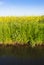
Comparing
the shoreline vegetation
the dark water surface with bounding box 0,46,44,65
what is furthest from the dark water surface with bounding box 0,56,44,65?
the shoreline vegetation

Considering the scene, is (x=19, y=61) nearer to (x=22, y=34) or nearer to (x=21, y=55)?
(x=21, y=55)

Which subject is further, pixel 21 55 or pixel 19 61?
pixel 21 55

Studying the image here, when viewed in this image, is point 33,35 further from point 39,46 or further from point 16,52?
point 16,52

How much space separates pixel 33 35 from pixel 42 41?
3.03 ft

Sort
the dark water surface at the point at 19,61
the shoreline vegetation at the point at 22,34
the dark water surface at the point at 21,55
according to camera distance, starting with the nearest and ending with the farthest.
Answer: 1. the dark water surface at the point at 19,61
2. the dark water surface at the point at 21,55
3. the shoreline vegetation at the point at 22,34

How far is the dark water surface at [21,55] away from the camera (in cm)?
1639

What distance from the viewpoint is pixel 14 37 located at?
21.3 m

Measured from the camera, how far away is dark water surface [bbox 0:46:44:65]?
16.4 meters

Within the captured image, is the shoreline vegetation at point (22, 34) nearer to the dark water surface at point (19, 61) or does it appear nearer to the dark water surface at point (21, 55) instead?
the dark water surface at point (21, 55)

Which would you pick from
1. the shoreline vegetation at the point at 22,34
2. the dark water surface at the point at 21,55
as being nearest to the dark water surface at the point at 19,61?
the dark water surface at the point at 21,55

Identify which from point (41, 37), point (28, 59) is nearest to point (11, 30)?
point (41, 37)

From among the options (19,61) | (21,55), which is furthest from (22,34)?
(19,61)

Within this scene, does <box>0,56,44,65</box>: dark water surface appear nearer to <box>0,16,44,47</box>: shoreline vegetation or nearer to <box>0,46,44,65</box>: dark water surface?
<box>0,46,44,65</box>: dark water surface

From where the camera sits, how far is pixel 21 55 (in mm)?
18188
